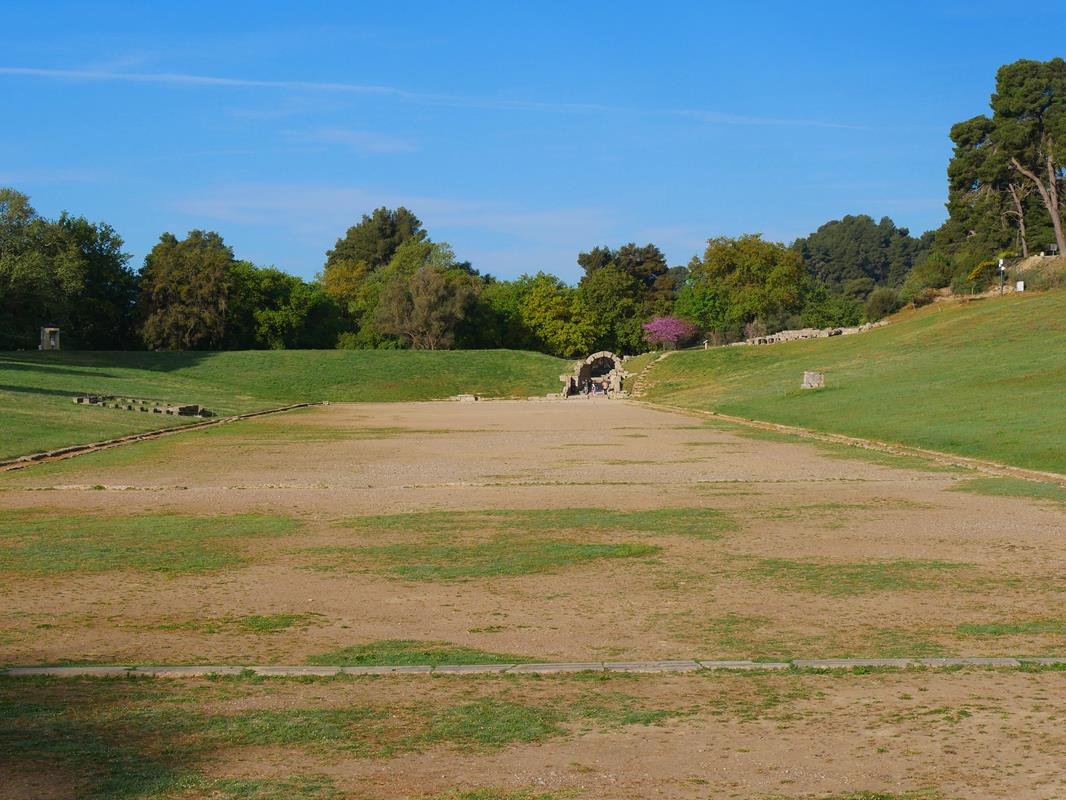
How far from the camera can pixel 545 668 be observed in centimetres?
730

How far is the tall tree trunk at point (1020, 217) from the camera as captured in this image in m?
79.5

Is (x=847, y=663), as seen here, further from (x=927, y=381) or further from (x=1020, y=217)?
(x=1020, y=217)

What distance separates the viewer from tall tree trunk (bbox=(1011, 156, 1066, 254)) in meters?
75.2

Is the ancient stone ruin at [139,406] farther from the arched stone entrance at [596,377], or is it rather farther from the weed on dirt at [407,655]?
the weed on dirt at [407,655]

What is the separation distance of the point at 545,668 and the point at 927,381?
114 ft

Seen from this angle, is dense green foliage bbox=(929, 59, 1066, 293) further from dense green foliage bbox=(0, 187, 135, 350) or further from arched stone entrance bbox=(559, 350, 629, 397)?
dense green foliage bbox=(0, 187, 135, 350)

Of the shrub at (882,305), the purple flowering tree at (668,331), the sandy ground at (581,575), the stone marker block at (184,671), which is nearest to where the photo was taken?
the stone marker block at (184,671)

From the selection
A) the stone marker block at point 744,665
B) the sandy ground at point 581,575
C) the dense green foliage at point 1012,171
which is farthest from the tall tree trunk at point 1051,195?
the stone marker block at point 744,665

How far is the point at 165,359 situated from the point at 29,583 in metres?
65.8

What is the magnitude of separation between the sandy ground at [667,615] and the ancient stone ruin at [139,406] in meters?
19.7

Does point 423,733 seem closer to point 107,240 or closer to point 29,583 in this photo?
point 29,583

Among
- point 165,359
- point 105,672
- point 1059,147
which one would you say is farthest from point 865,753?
point 1059,147

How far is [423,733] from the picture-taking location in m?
5.92

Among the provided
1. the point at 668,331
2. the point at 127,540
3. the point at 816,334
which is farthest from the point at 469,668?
the point at 668,331
